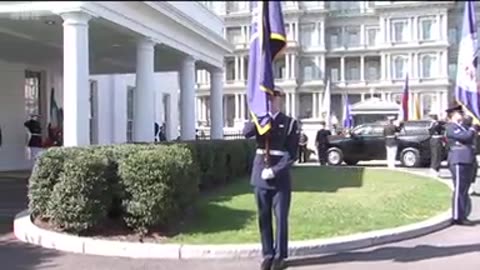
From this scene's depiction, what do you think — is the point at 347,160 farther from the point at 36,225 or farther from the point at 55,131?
the point at 36,225

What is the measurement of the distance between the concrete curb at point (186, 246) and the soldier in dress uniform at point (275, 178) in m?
0.80

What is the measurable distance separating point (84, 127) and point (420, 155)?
15.6m

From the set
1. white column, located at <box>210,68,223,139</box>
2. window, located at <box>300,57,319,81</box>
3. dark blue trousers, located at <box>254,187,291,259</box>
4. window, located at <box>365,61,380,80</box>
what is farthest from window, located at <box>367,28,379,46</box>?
window, located at <box>300,57,319,81</box>

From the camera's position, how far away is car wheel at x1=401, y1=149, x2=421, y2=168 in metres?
24.3

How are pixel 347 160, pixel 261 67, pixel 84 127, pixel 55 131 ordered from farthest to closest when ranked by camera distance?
pixel 347 160 < pixel 55 131 < pixel 84 127 < pixel 261 67

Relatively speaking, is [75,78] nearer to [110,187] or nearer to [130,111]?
[110,187]

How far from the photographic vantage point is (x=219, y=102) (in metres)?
24.8

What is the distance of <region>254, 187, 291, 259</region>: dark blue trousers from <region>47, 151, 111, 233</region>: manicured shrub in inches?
101

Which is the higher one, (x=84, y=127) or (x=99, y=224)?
(x=84, y=127)

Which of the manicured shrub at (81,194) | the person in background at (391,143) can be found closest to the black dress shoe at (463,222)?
the manicured shrub at (81,194)

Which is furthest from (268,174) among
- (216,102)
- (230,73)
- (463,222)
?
(230,73)

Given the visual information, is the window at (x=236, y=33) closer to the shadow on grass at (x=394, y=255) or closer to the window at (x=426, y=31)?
the window at (x=426, y=31)

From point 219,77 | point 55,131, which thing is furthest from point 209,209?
point 219,77

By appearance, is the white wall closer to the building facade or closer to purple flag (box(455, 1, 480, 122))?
the building facade
